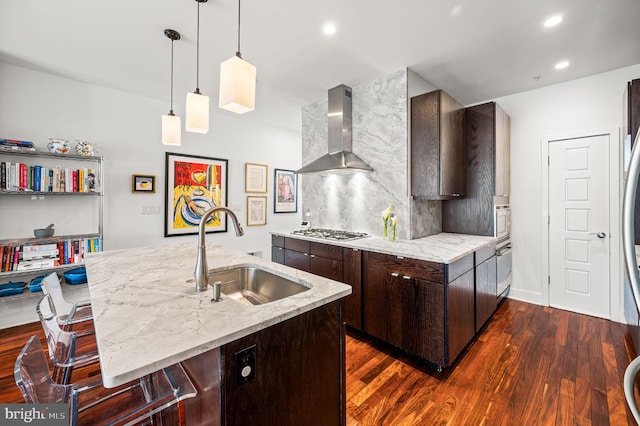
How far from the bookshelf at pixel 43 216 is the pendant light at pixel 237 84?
2567mm

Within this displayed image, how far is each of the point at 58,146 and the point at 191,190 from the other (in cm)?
154

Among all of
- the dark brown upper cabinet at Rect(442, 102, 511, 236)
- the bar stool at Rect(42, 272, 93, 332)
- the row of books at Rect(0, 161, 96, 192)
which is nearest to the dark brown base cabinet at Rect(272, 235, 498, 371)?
the dark brown upper cabinet at Rect(442, 102, 511, 236)

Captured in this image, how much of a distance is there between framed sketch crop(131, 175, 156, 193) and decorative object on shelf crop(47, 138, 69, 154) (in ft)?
2.41

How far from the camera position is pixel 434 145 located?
2773 mm

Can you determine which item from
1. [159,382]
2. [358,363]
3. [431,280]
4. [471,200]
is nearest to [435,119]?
[471,200]

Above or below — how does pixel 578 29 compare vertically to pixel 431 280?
above

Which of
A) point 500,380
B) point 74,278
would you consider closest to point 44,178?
point 74,278

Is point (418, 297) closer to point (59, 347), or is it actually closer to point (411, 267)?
point (411, 267)

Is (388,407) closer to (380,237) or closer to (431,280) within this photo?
(431,280)

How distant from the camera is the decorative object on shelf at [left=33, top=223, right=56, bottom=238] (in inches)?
113

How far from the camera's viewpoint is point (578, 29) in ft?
7.50

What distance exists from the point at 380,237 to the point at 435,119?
4.53 feet

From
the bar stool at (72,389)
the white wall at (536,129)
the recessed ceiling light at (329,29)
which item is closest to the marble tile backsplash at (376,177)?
the recessed ceiling light at (329,29)

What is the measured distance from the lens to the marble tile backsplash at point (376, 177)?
9.79ft
